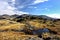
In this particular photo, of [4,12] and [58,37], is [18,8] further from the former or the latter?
[58,37]

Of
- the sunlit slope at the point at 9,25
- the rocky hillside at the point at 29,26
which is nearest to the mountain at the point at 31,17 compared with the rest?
the rocky hillside at the point at 29,26

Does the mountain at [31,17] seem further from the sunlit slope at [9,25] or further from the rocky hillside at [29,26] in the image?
the sunlit slope at [9,25]

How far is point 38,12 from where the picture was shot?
8.62 meters

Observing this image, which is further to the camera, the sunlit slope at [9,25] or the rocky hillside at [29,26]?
the sunlit slope at [9,25]

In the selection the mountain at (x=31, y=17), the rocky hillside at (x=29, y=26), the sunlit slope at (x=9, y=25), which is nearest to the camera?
the rocky hillside at (x=29, y=26)

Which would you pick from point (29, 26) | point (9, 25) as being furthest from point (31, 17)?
point (9, 25)

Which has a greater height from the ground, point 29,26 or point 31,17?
point 31,17

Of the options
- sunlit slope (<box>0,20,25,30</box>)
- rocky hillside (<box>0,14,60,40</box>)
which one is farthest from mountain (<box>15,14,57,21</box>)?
sunlit slope (<box>0,20,25,30</box>)

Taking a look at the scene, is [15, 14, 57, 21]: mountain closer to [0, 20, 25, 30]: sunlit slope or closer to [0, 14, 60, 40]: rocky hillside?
[0, 14, 60, 40]: rocky hillside

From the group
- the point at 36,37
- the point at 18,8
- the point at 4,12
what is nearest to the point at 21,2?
the point at 18,8

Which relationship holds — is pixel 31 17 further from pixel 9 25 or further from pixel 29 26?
pixel 9 25

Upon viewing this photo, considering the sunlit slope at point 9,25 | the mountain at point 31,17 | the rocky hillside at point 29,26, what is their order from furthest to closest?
the mountain at point 31,17
the sunlit slope at point 9,25
the rocky hillside at point 29,26

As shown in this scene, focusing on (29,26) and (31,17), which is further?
(31,17)

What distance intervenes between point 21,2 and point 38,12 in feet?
3.41
